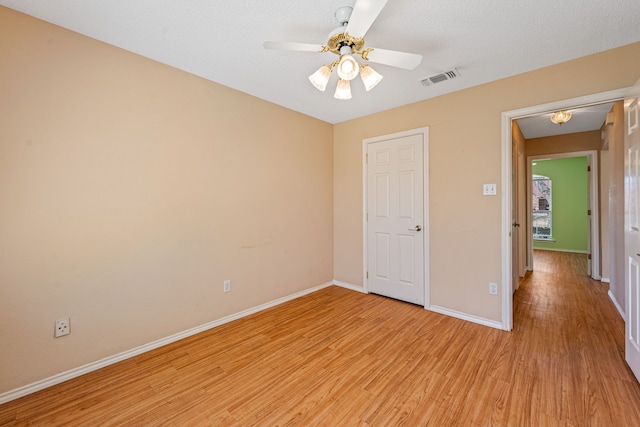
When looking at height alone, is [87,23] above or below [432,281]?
above

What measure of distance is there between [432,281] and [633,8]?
103 inches

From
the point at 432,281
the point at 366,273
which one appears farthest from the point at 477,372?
the point at 366,273

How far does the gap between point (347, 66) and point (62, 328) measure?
2634 millimetres

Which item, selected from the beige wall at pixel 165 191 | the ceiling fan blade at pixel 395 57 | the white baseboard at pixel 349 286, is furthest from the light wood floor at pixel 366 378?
the ceiling fan blade at pixel 395 57

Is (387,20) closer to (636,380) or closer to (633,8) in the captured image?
(633,8)

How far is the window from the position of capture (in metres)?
7.28

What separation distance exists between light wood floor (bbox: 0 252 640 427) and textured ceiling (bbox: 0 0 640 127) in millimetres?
2441

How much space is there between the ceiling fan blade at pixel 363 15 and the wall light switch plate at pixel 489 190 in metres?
2.01

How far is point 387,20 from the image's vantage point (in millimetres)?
1808

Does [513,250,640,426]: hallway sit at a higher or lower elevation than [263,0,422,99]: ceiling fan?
lower

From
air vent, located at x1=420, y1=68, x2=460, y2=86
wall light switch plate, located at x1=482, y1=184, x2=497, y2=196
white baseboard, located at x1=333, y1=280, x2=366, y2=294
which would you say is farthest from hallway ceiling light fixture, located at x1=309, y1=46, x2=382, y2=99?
white baseboard, located at x1=333, y1=280, x2=366, y2=294

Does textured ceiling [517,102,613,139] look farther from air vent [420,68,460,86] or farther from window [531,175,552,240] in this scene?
window [531,175,552,240]

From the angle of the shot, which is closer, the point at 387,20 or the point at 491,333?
the point at 387,20

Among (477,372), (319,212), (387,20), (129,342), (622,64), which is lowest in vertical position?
(477,372)
